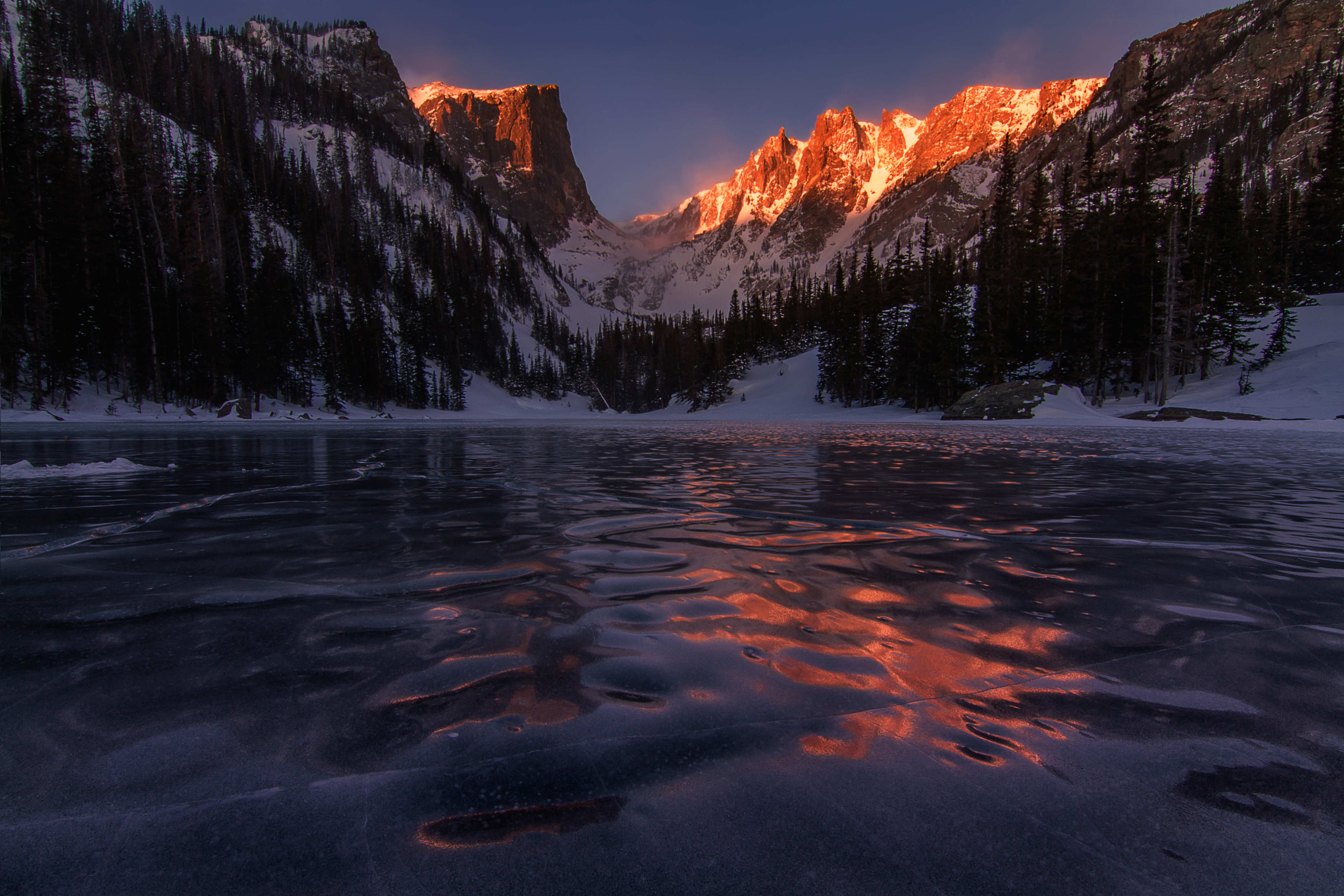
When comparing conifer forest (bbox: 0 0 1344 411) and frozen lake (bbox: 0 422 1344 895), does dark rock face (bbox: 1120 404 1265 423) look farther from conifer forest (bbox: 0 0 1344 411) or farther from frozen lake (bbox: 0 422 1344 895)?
frozen lake (bbox: 0 422 1344 895)

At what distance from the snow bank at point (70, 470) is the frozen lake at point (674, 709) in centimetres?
464

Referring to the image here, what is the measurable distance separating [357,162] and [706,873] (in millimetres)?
124317

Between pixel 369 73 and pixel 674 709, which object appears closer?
pixel 674 709

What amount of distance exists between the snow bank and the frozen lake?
4.64 m

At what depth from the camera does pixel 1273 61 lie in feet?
339

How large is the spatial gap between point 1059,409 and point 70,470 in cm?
Answer: 3312

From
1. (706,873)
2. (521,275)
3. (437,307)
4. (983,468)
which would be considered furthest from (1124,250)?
(521,275)

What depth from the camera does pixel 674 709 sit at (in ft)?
5.41

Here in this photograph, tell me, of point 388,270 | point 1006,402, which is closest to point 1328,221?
point 1006,402

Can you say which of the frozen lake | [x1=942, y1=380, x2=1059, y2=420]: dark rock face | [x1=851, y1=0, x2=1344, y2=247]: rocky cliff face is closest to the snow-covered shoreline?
[x1=942, y1=380, x2=1059, y2=420]: dark rock face

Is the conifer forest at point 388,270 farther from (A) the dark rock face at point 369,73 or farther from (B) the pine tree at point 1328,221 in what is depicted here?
(A) the dark rock face at point 369,73

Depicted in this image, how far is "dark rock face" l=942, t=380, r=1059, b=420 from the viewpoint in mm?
26484

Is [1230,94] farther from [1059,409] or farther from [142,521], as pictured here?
[142,521]

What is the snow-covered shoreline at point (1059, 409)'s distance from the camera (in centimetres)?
2181
